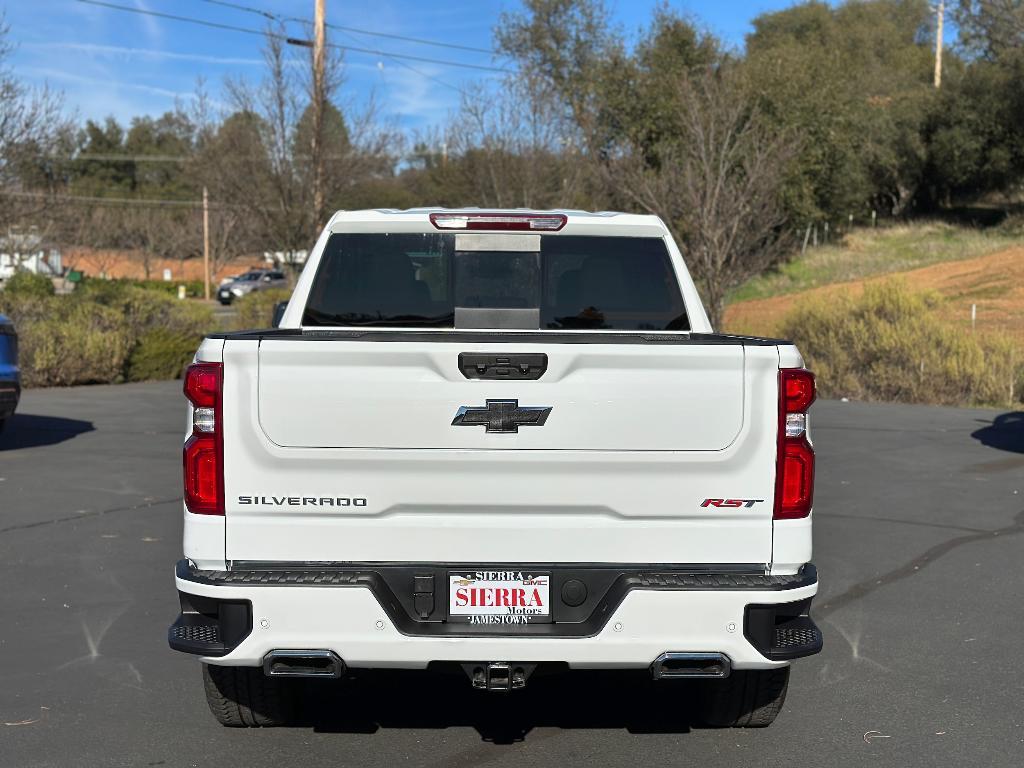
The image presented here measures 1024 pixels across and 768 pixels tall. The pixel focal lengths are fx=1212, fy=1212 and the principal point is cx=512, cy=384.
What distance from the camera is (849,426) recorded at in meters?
15.5

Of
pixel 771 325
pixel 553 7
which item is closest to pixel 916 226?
pixel 553 7

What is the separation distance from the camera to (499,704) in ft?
17.0

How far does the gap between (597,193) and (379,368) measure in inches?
1000

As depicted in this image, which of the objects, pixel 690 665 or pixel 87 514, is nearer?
pixel 690 665

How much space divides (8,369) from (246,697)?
27.0ft

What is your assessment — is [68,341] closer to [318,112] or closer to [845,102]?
[318,112]

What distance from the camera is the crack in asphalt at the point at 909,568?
6.82 meters

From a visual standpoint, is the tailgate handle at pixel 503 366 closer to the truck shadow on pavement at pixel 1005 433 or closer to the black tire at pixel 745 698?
the black tire at pixel 745 698

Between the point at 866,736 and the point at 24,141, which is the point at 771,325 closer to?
the point at 24,141

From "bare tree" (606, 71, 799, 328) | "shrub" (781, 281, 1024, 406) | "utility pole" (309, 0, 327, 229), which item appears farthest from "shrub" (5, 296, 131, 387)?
"shrub" (781, 281, 1024, 406)

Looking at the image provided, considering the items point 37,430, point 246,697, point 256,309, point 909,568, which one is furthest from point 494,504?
point 256,309

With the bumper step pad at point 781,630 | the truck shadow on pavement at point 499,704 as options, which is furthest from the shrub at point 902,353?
the bumper step pad at point 781,630

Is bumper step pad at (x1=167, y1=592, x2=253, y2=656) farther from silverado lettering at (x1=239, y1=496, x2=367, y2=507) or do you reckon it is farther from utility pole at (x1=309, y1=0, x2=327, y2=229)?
utility pole at (x1=309, y1=0, x2=327, y2=229)

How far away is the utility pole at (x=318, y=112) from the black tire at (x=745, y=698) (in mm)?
20448
